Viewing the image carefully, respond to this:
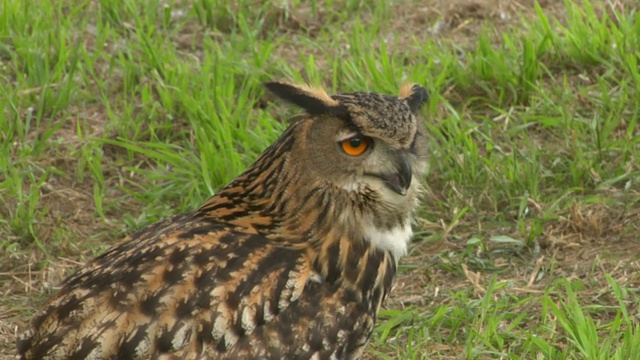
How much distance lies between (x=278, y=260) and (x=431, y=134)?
199 cm

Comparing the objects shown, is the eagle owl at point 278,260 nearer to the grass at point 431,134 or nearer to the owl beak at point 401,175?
the owl beak at point 401,175

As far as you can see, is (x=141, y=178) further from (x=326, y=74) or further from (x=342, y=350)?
(x=342, y=350)

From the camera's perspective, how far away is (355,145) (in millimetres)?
4309

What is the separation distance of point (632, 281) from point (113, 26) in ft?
10.9

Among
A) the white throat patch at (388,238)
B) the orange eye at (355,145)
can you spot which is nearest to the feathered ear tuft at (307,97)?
the orange eye at (355,145)

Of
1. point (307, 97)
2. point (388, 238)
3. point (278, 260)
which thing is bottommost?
point (388, 238)

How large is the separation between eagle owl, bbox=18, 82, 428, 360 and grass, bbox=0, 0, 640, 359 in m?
0.76

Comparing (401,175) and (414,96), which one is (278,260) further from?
(414,96)

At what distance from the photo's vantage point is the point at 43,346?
12.8ft

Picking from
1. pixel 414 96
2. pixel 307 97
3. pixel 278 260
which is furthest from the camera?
pixel 414 96

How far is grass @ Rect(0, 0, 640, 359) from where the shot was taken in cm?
521

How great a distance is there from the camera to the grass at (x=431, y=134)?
521cm

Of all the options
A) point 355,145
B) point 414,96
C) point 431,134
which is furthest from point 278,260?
point 431,134

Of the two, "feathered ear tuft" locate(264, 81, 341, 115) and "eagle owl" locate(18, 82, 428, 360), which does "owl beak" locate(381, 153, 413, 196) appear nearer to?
"eagle owl" locate(18, 82, 428, 360)
